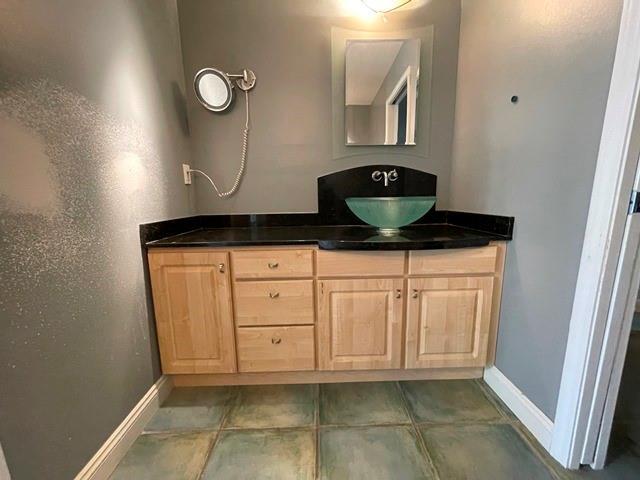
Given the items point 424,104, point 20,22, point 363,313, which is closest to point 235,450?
point 363,313

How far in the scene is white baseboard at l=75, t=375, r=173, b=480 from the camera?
998 mm

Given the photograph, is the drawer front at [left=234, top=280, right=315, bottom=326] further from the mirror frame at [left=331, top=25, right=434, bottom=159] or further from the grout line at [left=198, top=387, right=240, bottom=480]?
the mirror frame at [left=331, top=25, right=434, bottom=159]

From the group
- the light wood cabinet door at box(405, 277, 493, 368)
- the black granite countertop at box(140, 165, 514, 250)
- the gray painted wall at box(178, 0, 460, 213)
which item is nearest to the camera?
the light wood cabinet door at box(405, 277, 493, 368)

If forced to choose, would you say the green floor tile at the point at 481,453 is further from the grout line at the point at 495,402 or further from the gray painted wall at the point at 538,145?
the gray painted wall at the point at 538,145

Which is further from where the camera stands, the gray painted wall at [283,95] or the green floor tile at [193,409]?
the gray painted wall at [283,95]

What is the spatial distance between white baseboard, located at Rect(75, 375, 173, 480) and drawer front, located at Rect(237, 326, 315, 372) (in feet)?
1.32

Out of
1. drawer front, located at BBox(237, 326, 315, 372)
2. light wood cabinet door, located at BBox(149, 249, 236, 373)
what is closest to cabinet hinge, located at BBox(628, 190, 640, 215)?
drawer front, located at BBox(237, 326, 315, 372)

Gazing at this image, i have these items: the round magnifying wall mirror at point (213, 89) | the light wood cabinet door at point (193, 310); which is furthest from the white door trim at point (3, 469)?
the round magnifying wall mirror at point (213, 89)

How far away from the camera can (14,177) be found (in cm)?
75

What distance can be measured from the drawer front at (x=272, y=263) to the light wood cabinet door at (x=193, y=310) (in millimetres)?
70

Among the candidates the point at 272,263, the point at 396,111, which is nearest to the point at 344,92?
the point at 396,111

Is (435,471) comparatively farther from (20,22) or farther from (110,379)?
(20,22)

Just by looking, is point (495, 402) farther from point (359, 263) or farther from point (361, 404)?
point (359, 263)

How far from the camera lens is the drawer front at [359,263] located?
135 centimetres
